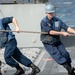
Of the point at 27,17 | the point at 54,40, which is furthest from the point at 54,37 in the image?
the point at 27,17

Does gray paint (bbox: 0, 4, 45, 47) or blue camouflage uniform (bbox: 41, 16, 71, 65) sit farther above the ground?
blue camouflage uniform (bbox: 41, 16, 71, 65)

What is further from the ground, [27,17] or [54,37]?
[54,37]

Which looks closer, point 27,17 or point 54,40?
point 54,40

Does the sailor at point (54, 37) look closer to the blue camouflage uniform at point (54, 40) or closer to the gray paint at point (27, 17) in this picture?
the blue camouflage uniform at point (54, 40)

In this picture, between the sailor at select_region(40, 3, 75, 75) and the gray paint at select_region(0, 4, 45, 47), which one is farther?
the gray paint at select_region(0, 4, 45, 47)

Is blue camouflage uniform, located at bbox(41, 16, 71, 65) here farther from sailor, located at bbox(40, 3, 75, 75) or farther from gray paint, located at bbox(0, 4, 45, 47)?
gray paint, located at bbox(0, 4, 45, 47)

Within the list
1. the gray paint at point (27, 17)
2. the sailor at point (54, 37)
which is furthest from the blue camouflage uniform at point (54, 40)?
the gray paint at point (27, 17)

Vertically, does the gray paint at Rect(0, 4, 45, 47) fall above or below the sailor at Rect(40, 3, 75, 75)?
below

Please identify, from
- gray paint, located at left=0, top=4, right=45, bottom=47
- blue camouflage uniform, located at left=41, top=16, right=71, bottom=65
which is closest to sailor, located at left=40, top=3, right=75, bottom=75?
blue camouflage uniform, located at left=41, top=16, right=71, bottom=65

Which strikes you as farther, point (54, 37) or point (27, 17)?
point (27, 17)

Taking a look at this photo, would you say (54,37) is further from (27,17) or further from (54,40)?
(27,17)

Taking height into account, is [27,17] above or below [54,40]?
below

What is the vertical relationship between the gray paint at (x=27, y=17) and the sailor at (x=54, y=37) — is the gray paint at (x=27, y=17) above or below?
below

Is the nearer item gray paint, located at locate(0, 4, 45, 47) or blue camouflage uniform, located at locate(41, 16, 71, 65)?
blue camouflage uniform, located at locate(41, 16, 71, 65)
